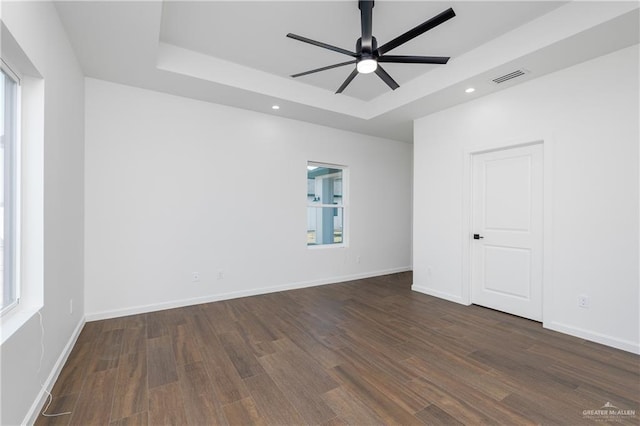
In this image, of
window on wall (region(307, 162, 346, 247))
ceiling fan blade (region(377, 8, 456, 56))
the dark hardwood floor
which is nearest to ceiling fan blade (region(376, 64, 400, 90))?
ceiling fan blade (region(377, 8, 456, 56))

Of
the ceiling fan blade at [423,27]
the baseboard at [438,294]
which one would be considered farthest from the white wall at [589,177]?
the ceiling fan blade at [423,27]

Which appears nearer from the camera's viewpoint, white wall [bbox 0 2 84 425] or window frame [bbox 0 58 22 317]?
white wall [bbox 0 2 84 425]

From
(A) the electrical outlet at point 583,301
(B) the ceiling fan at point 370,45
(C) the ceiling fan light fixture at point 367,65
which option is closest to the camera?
(B) the ceiling fan at point 370,45

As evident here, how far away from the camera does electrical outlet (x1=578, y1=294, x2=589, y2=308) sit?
9.53ft

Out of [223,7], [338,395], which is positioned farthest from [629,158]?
[223,7]

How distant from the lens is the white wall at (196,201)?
3.41m

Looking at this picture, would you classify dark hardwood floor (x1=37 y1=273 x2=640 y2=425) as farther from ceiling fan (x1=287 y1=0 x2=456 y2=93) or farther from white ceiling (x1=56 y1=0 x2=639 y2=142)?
white ceiling (x1=56 y1=0 x2=639 y2=142)

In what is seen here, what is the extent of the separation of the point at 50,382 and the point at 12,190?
1.36 meters

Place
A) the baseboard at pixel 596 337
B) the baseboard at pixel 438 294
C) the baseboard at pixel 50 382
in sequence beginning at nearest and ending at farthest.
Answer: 1. the baseboard at pixel 50 382
2. the baseboard at pixel 596 337
3. the baseboard at pixel 438 294

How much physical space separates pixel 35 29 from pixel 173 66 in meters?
1.45

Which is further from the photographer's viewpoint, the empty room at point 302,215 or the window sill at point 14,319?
the empty room at point 302,215

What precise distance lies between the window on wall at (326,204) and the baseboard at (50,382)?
3.33m

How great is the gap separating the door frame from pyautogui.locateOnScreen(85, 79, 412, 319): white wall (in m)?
1.96

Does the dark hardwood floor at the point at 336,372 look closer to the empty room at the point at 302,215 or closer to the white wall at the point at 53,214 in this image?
the empty room at the point at 302,215
